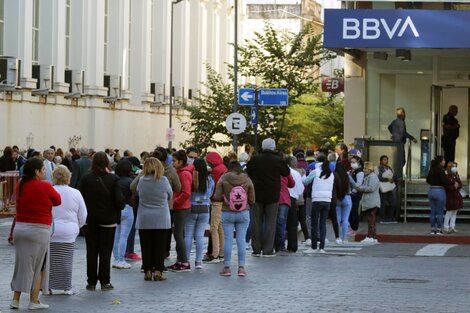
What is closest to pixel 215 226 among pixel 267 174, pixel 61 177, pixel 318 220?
pixel 267 174

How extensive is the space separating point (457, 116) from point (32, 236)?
23.9 meters

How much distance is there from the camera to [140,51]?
69.0 meters

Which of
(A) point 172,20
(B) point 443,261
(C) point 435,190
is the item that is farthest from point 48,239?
(A) point 172,20

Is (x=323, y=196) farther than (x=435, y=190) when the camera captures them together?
No

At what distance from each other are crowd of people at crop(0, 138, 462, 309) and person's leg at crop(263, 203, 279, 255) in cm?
2

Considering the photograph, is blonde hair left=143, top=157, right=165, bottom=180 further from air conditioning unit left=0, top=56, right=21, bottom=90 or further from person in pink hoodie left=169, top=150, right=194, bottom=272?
air conditioning unit left=0, top=56, right=21, bottom=90

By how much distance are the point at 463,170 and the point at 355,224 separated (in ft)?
27.9

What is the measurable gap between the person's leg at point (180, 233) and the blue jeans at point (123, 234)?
2.83ft

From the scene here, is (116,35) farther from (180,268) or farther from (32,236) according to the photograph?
(32,236)

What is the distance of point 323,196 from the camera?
2484cm

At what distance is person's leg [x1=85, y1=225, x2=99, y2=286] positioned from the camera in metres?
17.5

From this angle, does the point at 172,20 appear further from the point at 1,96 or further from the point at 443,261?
the point at 443,261

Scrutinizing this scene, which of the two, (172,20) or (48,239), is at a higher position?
(172,20)

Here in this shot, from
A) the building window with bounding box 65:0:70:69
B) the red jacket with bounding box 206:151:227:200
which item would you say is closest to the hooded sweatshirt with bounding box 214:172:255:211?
the red jacket with bounding box 206:151:227:200
